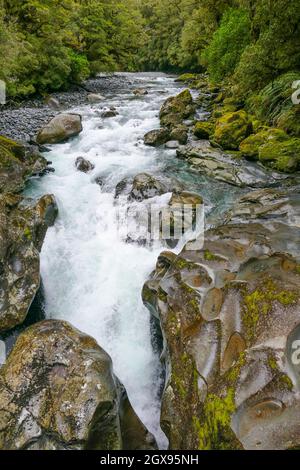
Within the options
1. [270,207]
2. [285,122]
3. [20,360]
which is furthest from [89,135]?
[20,360]

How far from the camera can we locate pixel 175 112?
15.3 m

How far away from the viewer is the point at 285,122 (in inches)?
439

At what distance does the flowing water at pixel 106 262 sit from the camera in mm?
5328

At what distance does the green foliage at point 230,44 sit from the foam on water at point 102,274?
9076mm

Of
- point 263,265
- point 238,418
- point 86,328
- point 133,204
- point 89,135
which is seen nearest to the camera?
point 238,418

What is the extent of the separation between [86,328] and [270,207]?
14.3 ft

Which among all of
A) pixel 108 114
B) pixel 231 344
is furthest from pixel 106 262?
pixel 108 114

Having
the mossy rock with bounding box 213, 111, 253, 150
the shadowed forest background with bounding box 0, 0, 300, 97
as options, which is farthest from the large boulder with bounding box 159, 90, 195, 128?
the mossy rock with bounding box 213, 111, 253, 150

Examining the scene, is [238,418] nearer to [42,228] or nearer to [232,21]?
[42,228]

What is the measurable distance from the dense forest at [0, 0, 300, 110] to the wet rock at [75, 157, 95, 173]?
16.5 ft

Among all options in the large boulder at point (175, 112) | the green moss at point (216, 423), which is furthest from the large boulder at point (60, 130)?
the green moss at point (216, 423)

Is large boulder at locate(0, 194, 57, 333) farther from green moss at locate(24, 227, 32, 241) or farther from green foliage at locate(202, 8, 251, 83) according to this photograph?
green foliage at locate(202, 8, 251, 83)

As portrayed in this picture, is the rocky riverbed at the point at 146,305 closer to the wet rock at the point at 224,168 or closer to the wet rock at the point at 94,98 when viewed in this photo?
the wet rock at the point at 224,168

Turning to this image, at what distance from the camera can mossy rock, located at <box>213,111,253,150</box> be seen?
1148 centimetres
